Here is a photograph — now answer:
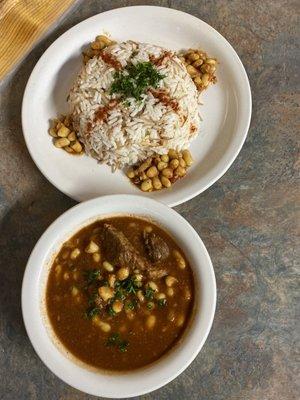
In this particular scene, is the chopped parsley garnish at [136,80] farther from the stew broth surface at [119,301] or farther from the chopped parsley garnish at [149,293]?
the chopped parsley garnish at [149,293]

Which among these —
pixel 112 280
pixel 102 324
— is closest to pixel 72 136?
pixel 112 280

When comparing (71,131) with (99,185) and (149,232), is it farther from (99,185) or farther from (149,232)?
(149,232)

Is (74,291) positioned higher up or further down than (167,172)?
further down

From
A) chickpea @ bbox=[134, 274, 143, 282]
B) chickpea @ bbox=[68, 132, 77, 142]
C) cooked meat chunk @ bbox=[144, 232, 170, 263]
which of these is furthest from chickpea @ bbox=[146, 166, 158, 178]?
chickpea @ bbox=[134, 274, 143, 282]

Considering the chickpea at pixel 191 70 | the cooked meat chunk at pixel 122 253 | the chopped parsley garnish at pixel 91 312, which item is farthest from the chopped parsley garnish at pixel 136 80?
the chopped parsley garnish at pixel 91 312

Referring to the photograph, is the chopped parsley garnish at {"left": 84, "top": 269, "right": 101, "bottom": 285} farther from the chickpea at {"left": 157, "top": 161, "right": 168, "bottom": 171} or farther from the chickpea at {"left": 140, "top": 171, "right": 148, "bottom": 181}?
the chickpea at {"left": 157, "top": 161, "right": 168, "bottom": 171}

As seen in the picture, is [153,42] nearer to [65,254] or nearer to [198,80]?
[198,80]

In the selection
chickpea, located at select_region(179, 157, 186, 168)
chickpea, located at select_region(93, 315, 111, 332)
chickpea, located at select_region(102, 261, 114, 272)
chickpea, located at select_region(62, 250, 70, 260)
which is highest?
chickpea, located at select_region(179, 157, 186, 168)
